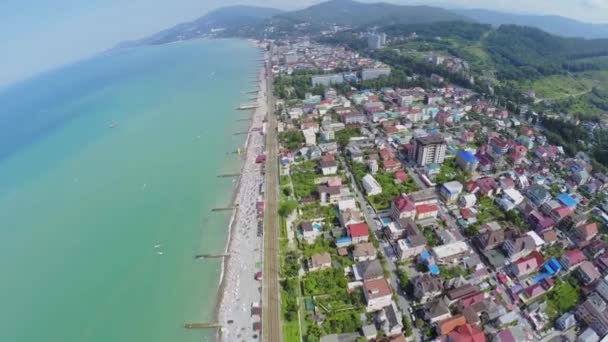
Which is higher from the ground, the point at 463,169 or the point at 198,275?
the point at 463,169

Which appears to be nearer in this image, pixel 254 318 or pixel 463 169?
pixel 254 318

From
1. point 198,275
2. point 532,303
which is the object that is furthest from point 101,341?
point 532,303

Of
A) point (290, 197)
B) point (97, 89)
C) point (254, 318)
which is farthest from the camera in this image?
point (97, 89)

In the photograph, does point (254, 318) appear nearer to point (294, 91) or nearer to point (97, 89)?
point (294, 91)

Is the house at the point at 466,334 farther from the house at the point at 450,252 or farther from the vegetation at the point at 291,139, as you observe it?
the vegetation at the point at 291,139

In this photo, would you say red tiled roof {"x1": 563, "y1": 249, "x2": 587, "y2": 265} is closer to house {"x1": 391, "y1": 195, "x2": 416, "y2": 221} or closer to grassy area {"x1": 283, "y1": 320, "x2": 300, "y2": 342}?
house {"x1": 391, "y1": 195, "x2": 416, "y2": 221}

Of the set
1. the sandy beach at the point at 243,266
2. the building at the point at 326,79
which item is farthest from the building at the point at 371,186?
the building at the point at 326,79
